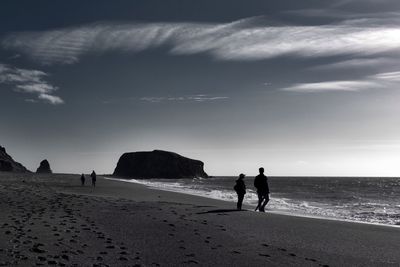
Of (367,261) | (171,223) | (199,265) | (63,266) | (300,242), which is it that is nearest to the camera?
(63,266)

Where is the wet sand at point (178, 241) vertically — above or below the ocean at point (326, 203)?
above

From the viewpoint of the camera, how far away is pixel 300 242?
1200 centimetres

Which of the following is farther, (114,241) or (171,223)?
(171,223)

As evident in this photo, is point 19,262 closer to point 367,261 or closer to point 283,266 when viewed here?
point 283,266

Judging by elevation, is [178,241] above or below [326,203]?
above

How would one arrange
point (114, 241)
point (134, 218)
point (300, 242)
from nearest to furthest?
point (114, 241)
point (300, 242)
point (134, 218)

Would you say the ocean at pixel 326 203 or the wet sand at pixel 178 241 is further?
the ocean at pixel 326 203

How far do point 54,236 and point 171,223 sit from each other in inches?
191

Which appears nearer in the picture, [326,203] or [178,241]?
[178,241]

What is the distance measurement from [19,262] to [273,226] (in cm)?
989

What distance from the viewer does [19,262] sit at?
25.4ft

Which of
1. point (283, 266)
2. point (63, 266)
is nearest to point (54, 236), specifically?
point (63, 266)

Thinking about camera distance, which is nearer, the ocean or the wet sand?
the wet sand

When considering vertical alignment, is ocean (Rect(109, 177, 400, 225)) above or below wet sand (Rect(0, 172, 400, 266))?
below
